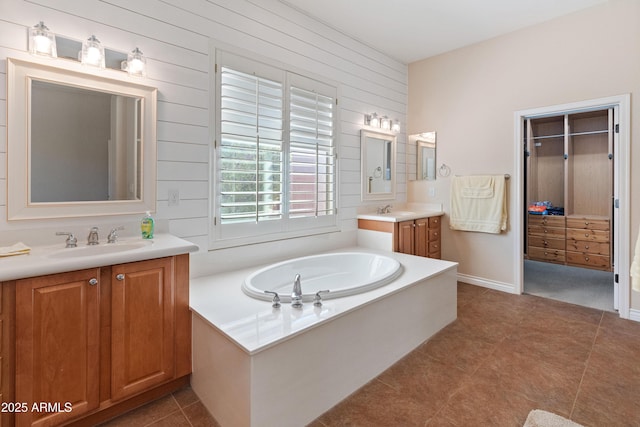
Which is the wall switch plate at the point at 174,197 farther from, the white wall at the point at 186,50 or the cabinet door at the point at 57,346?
the cabinet door at the point at 57,346

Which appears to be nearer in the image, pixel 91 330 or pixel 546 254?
pixel 91 330

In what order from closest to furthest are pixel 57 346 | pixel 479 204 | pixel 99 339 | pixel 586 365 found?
pixel 57 346 → pixel 99 339 → pixel 586 365 → pixel 479 204

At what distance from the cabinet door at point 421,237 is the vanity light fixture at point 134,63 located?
311 cm

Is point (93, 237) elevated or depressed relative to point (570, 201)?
depressed

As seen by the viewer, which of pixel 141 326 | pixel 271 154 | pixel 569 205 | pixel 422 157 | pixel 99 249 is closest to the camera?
pixel 141 326

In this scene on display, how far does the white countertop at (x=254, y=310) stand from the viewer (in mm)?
1600

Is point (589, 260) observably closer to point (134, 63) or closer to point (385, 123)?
point (385, 123)

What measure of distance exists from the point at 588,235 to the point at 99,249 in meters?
5.75

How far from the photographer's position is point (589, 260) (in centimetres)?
457

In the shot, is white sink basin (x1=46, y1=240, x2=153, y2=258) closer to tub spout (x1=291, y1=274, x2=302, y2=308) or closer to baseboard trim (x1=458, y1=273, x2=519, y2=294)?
tub spout (x1=291, y1=274, x2=302, y2=308)

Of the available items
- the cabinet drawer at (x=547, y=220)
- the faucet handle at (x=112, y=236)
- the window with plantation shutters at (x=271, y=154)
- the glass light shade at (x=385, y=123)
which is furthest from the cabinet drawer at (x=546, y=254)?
the faucet handle at (x=112, y=236)

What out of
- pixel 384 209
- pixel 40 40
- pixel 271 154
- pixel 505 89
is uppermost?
pixel 505 89

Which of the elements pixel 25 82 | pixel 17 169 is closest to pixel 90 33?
pixel 25 82

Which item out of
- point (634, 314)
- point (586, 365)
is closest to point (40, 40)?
point (586, 365)
